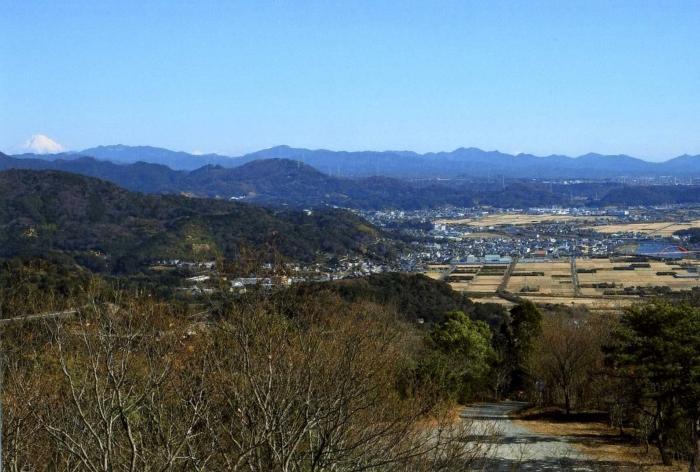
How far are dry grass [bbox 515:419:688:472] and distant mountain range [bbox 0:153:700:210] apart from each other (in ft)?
250

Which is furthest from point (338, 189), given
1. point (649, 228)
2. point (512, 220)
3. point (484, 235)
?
point (649, 228)

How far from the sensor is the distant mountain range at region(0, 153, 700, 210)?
95062mm

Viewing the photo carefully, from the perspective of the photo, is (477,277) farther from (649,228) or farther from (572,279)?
(649,228)

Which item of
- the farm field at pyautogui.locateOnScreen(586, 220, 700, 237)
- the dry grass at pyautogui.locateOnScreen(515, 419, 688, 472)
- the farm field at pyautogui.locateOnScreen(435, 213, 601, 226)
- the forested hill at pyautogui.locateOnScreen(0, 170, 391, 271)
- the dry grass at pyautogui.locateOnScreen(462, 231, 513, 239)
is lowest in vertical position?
the dry grass at pyautogui.locateOnScreen(462, 231, 513, 239)

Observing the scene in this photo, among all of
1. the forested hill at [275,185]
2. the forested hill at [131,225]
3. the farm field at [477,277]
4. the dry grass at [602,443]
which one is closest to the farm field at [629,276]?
the farm field at [477,277]

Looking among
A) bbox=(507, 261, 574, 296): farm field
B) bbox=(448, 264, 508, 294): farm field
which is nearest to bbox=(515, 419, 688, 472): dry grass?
bbox=(507, 261, 574, 296): farm field

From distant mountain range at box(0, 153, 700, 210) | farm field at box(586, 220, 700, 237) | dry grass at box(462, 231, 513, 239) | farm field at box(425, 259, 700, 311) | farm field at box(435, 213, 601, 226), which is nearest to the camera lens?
farm field at box(425, 259, 700, 311)

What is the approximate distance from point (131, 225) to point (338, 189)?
6694 centimetres

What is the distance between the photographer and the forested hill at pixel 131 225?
1373 inches

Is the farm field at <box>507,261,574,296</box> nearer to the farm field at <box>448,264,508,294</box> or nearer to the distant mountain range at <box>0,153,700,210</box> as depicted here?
the farm field at <box>448,264,508,294</box>

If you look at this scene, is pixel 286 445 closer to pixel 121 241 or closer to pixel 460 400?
pixel 460 400

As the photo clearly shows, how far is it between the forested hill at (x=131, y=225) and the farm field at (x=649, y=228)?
76.8ft

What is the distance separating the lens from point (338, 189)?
357ft

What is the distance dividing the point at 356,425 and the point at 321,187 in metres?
106
